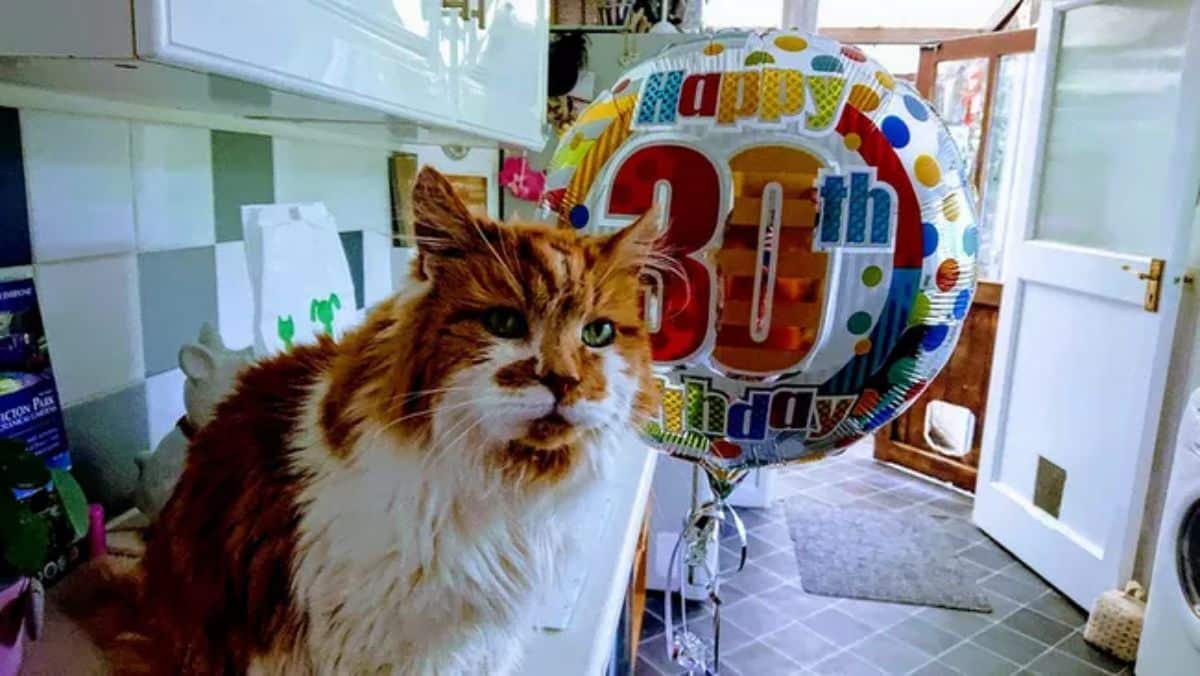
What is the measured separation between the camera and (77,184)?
0.76 metres

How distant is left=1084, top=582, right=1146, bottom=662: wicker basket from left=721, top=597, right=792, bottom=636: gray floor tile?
88cm

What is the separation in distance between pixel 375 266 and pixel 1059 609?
2.39m

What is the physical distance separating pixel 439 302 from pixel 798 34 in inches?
19.2

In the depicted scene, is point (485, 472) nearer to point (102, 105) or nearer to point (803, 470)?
point (102, 105)

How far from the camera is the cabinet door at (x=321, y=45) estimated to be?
0.38m

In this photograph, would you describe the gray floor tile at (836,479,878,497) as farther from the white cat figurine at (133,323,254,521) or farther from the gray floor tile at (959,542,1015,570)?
Result: the white cat figurine at (133,323,254,521)

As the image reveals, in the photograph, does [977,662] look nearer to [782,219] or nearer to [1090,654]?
[1090,654]

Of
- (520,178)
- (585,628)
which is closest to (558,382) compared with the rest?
(585,628)

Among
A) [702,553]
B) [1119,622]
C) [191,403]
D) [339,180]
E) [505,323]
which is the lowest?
[1119,622]

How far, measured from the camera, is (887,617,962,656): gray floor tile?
226 cm

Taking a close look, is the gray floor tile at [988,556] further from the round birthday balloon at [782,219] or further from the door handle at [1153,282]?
the round birthday balloon at [782,219]

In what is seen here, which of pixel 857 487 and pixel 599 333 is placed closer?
pixel 599 333

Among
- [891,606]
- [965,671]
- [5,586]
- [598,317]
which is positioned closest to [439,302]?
[598,317]

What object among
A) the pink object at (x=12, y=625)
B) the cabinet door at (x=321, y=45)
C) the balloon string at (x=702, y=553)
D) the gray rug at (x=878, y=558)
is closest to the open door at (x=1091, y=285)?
the gray rug at (x=878, y=558)
